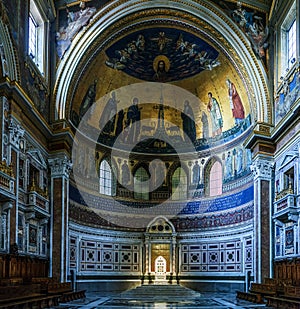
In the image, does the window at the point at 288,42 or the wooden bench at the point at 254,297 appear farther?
the window at the point at 288,42

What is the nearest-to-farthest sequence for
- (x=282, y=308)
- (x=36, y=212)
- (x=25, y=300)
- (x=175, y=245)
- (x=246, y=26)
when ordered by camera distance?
1. (x=25, y=300)
2. (x=282, y=308)
3. (x=36, y=212)
4. (x=246, y=26)
5. (x=175, y=245)

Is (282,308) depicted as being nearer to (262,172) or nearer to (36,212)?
(262,172)

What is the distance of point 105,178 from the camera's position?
117ft

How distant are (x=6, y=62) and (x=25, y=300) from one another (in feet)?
31.4

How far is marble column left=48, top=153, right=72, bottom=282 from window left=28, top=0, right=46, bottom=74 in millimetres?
5057

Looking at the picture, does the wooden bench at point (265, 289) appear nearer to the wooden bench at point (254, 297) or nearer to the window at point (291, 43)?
the wooden bench at point (254, 297)

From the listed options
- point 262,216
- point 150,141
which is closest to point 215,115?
point 150,141

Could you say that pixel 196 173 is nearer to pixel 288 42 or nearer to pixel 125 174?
pixel 125 174

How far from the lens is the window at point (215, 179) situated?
34562 millimetres

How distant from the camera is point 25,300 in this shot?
18250 mm

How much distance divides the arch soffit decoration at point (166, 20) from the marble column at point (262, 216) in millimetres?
2580

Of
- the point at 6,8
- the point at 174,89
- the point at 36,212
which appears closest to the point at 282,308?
the point at 36,212

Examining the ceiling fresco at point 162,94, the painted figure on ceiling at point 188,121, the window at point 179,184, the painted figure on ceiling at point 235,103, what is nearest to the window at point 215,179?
the ceiling fresco at point 162,94

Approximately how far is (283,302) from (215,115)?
1661cm
